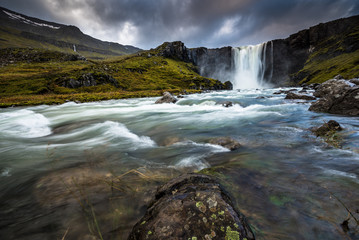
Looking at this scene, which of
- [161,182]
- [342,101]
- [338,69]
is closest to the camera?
[161,182]

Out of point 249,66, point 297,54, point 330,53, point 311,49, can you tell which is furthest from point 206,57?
point 330,53

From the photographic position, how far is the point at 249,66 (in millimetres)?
146750

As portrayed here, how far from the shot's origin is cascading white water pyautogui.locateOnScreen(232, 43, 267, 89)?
14125 cm

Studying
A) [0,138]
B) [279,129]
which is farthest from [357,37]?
[0,138]

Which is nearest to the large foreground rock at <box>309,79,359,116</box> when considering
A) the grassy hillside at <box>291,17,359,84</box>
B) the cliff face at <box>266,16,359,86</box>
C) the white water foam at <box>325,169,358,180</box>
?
the white water foam at <box>325,169,358,180</box>

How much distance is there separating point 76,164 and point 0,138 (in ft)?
27.5

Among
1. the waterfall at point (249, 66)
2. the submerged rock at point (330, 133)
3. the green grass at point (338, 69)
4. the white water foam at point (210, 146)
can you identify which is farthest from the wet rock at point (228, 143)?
the waterfall at point (249, 66)

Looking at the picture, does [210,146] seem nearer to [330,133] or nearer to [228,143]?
[228,143]

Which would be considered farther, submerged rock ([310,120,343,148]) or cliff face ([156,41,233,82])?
cliff face ([156,41,233,82])

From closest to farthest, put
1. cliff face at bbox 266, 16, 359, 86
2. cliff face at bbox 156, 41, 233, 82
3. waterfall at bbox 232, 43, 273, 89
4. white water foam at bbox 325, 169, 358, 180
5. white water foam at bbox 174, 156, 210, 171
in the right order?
white water foam at bbox 325, 169, 358, 180 < white water foam at bbox 174, 156, 210, 171 < cliff face at bbox 266, 16, 359, 86 < waterfall at bbox 232, 43, 273, 89 < cliff face at bbox 156, 41, 233, 82

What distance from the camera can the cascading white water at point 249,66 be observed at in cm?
14125

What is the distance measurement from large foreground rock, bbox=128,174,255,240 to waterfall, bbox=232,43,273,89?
522 ft

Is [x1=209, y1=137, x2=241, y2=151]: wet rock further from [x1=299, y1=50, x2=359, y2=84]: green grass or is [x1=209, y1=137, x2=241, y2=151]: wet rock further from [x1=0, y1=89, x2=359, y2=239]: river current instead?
[x1=299, y1=50, x2=359, y2=84]: green grass

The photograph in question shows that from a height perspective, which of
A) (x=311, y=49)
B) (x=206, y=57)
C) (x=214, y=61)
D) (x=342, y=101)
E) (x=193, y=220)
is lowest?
(x=342, y=101)
